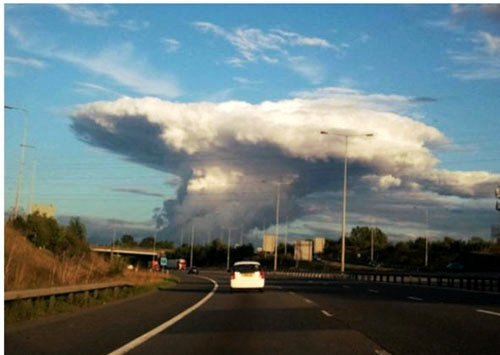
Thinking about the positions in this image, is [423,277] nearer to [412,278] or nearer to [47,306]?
[412,278]

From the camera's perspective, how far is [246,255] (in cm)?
16675

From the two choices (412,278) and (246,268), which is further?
(412,278)

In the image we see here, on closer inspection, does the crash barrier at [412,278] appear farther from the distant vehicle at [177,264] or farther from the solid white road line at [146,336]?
the distant vehicle at [177,264]

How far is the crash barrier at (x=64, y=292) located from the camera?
1755 centimetres

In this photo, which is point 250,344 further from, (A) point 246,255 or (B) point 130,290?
(A) point 246,255

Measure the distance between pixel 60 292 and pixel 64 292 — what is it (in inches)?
20.6

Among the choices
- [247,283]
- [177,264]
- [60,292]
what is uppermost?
[60,292]

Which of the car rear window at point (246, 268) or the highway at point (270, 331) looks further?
the car rear window at point (246, 268)

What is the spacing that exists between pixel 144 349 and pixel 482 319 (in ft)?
33.5

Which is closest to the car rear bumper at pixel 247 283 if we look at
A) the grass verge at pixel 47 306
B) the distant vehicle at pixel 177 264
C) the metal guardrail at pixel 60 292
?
the metal guardrail at pixel 60 292

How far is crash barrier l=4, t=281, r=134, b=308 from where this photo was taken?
1755cm

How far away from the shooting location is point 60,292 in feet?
69.4

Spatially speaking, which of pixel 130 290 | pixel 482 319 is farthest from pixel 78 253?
pixel 482 319

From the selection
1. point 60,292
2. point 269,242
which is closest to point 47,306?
point 60,292
